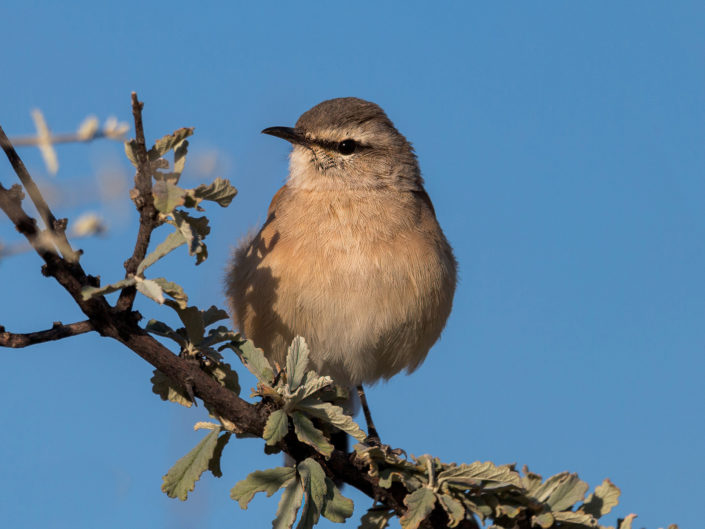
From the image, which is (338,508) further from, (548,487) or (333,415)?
(548,487)

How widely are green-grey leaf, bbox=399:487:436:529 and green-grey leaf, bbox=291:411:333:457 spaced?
0.37 m

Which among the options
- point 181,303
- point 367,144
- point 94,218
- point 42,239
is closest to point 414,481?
point 181,303

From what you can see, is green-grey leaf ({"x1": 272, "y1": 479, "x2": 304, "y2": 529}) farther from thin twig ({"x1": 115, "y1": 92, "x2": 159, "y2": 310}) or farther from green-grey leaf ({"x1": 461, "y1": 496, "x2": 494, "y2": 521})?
thin twig ({"x1": 115, "y1": 92, "x2": 159, "y2": 310})

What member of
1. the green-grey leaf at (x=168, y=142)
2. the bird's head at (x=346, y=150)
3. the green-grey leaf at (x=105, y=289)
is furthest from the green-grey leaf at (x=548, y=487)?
the bird's head at (x=346, y=150)

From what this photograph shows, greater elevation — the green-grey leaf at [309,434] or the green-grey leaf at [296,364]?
the green-grey leaf at [296,364]

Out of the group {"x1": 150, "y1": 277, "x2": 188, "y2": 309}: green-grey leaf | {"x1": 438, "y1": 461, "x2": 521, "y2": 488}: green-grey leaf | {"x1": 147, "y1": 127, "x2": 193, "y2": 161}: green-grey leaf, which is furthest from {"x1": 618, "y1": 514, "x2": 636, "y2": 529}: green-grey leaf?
{"x1": 147, "y1": 127, "x2": 193, "y2": 161}: green-grey leaf

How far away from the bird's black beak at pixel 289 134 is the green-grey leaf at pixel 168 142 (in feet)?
9.77

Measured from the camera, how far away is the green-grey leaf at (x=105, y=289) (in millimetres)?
2417

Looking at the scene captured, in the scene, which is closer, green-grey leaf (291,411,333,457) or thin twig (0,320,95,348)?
thin twig (0,320,95,348)

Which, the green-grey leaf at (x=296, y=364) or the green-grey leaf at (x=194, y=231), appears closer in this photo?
the green-grey leaf at (x=194, y=231)

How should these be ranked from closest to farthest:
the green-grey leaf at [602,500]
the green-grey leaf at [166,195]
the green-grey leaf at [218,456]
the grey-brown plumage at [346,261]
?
1. the green-grey leaf at [166,195]
2. the green-grey leaf at [218,456]
3. the green-grey leaf at [602,500]
4. the grey-brown plumage at [346,261]

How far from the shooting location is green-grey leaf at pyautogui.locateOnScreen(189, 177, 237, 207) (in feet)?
8.74

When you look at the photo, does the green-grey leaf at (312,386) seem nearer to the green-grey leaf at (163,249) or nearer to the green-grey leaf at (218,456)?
the green-grey leaf at (218,456)

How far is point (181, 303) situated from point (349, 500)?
3.31 ft
